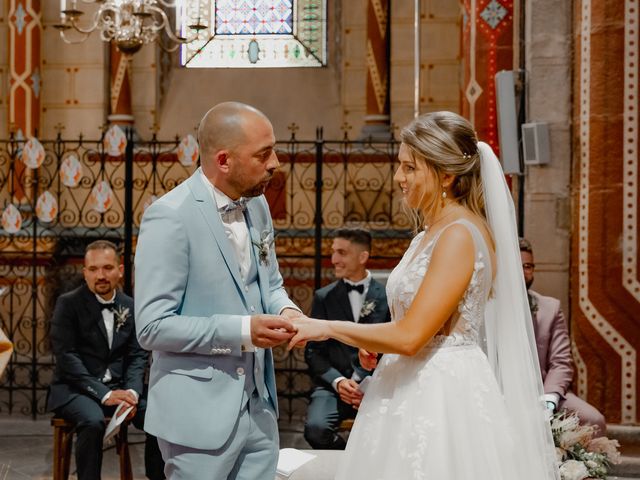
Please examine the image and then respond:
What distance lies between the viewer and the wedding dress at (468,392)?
2947 millimetres

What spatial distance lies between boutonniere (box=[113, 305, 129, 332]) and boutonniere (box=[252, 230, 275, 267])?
282cm

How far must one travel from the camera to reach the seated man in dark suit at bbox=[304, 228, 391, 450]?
5699 millimetres

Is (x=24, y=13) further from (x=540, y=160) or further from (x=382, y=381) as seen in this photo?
(x=382, y=381)

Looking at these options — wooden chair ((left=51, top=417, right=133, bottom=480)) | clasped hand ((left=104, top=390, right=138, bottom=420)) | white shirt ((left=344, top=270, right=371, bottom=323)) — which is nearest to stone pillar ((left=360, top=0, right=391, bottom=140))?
white shirt ((left=344, top=270, right=371, bottom=323))

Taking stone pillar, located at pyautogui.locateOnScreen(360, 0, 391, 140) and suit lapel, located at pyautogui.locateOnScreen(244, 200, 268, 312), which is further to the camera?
stone pillar, located at pyautogui.locateOnScreen(360, 0, 391, 140)

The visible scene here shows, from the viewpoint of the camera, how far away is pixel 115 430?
5148 millimetres

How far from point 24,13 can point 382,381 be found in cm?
857

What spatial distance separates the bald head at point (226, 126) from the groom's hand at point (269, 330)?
1.69ft

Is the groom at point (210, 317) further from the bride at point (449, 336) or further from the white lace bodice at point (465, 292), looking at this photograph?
the white lace bodice at point (465, 292)

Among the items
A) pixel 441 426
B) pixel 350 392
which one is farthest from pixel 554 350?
pixel 441 426

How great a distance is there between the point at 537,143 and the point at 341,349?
5.44 ft

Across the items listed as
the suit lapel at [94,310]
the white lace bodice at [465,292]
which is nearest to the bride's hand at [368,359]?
the white lace bodice at [465,292]

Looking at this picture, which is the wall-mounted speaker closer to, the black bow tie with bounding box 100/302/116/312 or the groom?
the black bow tie with bounding box 100/302/116/312

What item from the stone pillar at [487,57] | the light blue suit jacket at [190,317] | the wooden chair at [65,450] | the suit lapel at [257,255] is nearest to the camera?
the light blue suit jacket at [190,317]
